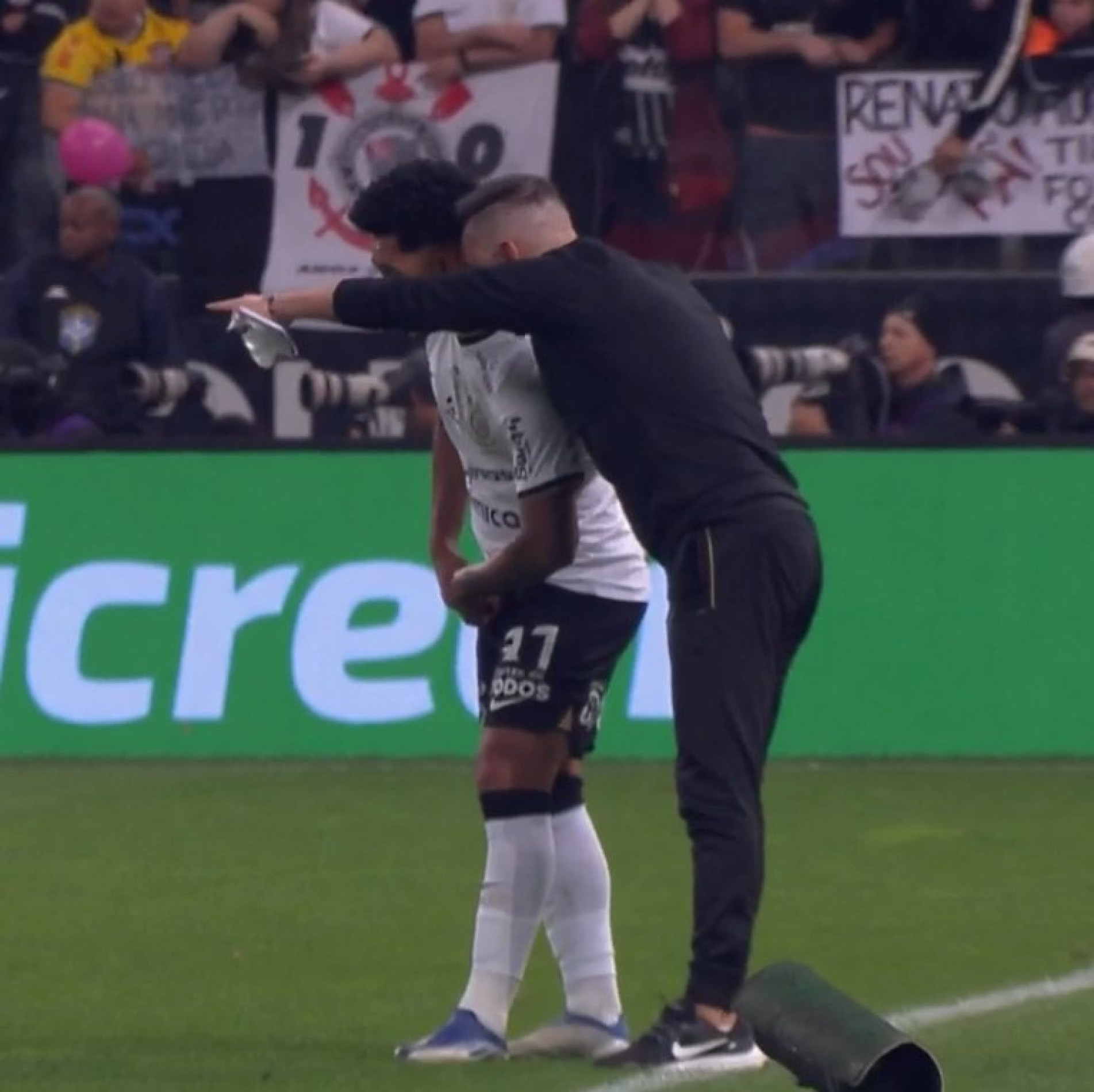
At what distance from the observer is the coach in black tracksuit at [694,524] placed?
5.78 m

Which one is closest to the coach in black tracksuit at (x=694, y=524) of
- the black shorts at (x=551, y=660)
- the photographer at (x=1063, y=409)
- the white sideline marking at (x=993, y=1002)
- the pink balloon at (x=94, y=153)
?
the black shorts at (x=551, y=660)

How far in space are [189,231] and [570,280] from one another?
7740 mm

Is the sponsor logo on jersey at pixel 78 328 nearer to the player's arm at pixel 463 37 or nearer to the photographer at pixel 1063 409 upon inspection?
the player's arm at pixel 463 37

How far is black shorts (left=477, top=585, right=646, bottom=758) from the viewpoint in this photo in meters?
6.08

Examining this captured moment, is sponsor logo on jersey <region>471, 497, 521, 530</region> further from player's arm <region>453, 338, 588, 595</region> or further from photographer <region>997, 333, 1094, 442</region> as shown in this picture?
photographer <region>997, 333, 1094, 442</region>

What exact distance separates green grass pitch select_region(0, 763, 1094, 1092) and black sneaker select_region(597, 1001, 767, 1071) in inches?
3.2

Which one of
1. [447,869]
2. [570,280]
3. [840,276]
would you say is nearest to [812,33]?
[840,276]

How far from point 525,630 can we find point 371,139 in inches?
290

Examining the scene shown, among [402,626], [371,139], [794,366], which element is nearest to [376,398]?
[402,626]

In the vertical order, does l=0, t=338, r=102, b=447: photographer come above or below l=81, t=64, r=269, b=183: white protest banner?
below

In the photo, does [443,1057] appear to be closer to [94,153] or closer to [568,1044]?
[568,1044]

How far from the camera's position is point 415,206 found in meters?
5.92

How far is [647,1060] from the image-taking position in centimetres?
583

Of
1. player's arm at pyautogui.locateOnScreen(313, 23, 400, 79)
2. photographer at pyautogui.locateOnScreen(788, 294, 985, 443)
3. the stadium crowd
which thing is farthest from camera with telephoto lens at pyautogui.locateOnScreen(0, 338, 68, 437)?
photographer at pyautogui.locateOnScreen(788, 294, 985, 443)
